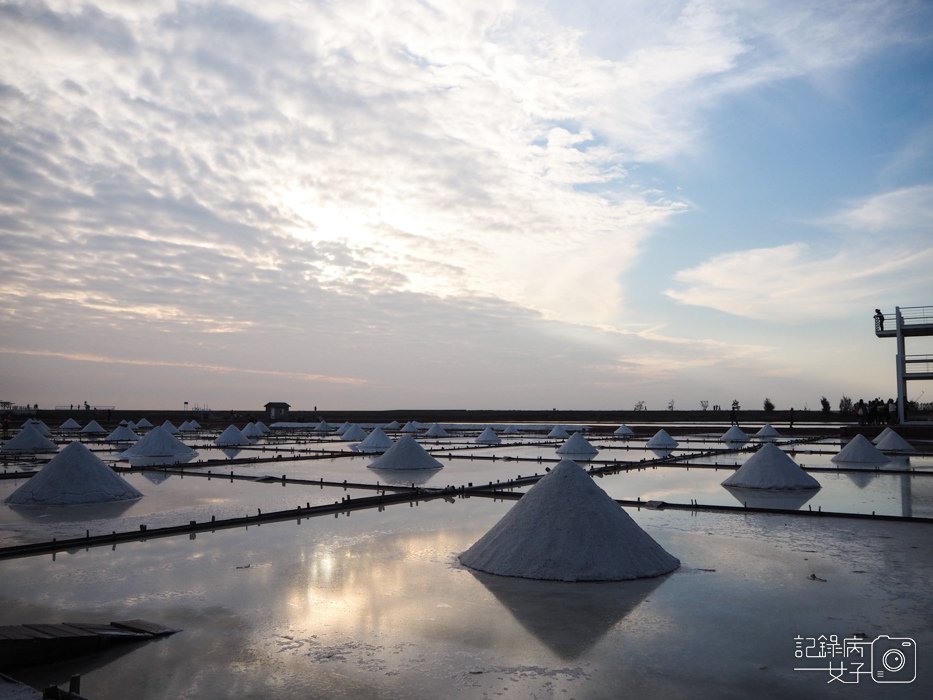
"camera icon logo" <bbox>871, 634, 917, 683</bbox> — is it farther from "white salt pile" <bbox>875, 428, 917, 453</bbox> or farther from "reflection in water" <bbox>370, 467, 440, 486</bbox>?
"white salt pile" <bbox>875, 428, 917, 453</bbox>

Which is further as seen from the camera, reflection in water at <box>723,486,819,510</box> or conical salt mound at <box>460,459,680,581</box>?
reflection in water at <box>723,486,819,510</box>

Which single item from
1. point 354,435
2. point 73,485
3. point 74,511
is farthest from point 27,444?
point 74,511

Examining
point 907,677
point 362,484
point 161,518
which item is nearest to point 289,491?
point 362,484

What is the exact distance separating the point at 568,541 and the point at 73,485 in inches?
434

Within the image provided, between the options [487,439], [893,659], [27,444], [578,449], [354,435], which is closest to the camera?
[893,659]

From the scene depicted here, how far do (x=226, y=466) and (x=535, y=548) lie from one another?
16570mm

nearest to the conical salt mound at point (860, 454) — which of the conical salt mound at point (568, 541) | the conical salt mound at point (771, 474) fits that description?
the conical salt mound at point (771, 474)

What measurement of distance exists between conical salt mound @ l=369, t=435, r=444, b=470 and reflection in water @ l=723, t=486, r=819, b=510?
29.0ft

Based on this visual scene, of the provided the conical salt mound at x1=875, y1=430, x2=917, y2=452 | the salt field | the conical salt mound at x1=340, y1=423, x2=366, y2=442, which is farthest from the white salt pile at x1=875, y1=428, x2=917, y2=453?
the conical salt mound at x1=340, y1=423, x2=366, y2=442

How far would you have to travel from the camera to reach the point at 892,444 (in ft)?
85.5

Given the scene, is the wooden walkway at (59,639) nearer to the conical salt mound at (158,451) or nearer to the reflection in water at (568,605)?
the reflection in water at (568,605)

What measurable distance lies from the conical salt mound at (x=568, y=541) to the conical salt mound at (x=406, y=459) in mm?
11992

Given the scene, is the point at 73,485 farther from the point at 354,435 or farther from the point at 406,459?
the point at 354,435

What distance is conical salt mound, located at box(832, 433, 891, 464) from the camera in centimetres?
2166
